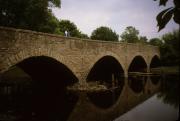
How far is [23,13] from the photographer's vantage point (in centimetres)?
2711

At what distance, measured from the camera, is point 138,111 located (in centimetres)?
1119

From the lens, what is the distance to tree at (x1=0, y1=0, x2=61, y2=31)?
2624 cm

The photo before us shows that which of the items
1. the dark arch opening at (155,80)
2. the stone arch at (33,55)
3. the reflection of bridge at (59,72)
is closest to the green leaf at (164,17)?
the reflection of bridge at (59,72)

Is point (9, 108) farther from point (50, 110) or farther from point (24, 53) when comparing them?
point (24, 53)

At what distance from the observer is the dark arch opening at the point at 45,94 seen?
1090cm

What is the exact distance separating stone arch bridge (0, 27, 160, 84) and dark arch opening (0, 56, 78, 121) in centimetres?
54

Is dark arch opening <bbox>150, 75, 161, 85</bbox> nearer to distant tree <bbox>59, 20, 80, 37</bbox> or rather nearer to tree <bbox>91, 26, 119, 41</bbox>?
distant tree <bbox>59, 20, 80, 37</bbox>

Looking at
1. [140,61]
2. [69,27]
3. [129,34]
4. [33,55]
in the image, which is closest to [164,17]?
[33,55]

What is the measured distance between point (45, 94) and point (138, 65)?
1913 cm

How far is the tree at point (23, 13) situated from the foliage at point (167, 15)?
2564 centimetres

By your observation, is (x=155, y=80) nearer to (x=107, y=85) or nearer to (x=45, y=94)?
(x=107, y=85)

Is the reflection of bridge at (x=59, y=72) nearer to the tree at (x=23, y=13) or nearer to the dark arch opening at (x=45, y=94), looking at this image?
the dark arch opening at (x=45, y=94)

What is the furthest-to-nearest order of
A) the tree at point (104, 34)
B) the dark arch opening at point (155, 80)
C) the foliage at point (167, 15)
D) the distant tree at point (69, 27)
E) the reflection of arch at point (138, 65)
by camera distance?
1. the tree at point (104, 34)
2. the distant tree at point (69, 27)
3. the reflection of arch at point (138, 65)
4. the dark arch opening at point (155, 80)
5. the foliage at point (167, 15)

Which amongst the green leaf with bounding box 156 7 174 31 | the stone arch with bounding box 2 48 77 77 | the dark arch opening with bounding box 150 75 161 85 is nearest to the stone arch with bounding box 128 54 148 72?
the dark arch opening with bounding box 150 75 161 85
